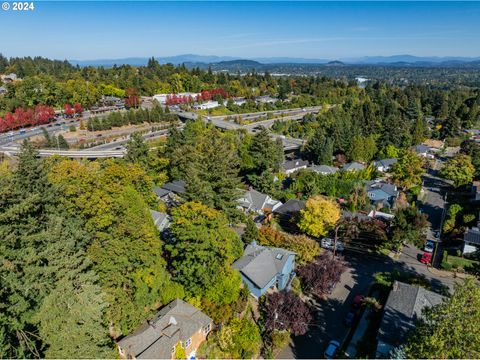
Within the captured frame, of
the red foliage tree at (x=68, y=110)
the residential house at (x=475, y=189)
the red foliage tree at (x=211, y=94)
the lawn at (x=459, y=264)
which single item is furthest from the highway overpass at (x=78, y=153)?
the red foliage tree at (x=211, y=94)

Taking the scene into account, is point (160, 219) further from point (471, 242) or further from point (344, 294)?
point (471, 242)

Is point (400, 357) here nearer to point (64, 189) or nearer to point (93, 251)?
point (93, 251)

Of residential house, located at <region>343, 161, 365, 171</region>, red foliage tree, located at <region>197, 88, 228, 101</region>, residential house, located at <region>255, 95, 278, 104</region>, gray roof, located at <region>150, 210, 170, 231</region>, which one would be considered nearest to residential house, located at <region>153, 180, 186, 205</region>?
gray roof, located at <region>150, 210, 170, 231</region>

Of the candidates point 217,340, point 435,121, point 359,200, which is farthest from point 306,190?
point 435,121

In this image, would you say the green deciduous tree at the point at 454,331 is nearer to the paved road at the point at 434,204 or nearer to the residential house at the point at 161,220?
the paved road at the point at 434,204

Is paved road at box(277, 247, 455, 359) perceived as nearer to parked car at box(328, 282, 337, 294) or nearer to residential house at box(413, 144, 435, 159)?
parked car at box(328, 282, 337, 294)

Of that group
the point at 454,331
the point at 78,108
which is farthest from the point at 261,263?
the point at 78,108
